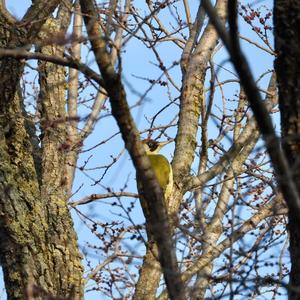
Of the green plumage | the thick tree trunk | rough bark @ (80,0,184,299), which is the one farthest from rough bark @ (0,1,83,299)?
the thick tree trunk

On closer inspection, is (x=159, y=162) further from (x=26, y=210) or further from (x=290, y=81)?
(x=290, y=81)

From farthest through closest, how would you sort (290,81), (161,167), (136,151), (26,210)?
(161,167)
(26,210)
(136,151)
(290,81)

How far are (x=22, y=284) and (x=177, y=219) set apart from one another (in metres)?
1.84

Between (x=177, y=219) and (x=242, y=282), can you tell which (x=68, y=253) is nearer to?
(x=177, y=219)

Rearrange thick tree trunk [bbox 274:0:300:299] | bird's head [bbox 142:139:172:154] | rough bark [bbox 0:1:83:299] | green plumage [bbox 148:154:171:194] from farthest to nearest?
1. bird's head [bbox 142:139:172:154]
2. green plumage [bbox 148:154:171:194]
3. rough bark [bbox 0:1:83:299]
4. thick tree trunk [bbox 274:0:300:299]

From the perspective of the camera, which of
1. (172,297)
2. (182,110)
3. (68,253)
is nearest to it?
(172,297)

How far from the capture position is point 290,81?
3129mm

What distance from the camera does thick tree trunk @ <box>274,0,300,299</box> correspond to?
10.1ft

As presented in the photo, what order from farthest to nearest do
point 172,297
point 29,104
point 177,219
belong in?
point 29,104 < point 177,219 < point 172,297

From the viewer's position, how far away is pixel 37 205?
513cm

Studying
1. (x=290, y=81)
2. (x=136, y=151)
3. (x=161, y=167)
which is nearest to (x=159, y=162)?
(x=161, y=167)

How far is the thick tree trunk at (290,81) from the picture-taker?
307 centimetres

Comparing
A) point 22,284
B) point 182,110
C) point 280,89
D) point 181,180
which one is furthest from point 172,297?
point 182,110

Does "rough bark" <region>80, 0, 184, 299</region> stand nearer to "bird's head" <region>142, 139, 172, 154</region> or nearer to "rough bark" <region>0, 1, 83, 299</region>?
"rough bark" <region>0, 1, 83, 299</region>
